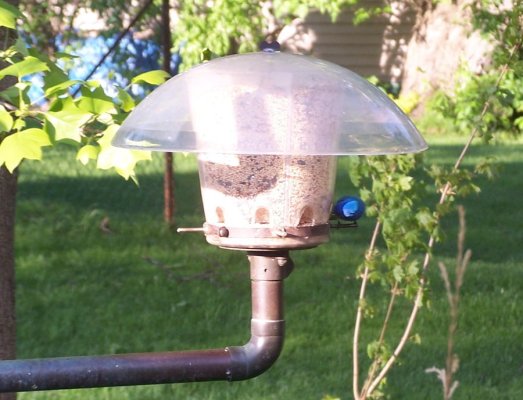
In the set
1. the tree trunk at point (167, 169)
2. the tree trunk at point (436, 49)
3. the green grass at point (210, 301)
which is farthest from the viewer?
the tree trunk at point (436, 49)

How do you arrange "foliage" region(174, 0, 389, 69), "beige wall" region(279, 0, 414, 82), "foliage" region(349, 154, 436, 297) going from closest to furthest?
1. "foliage" region(349, 154, 436, 297)
2. "foliage" region(174, 0, 389, 69)
3. "beige wall" region(279, 0, 414, 82)

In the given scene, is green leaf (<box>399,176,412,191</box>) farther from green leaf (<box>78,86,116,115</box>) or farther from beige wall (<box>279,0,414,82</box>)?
beige wall (<box>279,0,414,82</box>)

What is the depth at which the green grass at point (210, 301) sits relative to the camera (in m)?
5.23

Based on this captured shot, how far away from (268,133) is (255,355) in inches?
18.7

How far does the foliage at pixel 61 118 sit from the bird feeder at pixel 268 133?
0.30 m

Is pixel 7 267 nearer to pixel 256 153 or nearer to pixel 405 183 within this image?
pixel 405 183

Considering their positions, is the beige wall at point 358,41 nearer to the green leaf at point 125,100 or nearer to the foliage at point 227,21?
the foliage at point 227,21

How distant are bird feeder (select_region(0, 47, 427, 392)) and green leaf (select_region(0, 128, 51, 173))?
0.89 feet

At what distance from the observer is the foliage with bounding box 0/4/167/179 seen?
7.82 feet

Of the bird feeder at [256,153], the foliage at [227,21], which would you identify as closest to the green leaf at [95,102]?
the bird feeder at [256,153]

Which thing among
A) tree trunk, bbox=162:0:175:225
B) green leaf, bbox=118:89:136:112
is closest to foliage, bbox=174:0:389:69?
tree trunk, bbox=162:0:175:225

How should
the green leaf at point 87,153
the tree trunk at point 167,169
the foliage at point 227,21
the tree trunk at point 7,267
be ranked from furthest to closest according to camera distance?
1. the foliage at point 227,21
2. the tree trunk at point 167,169
3. the tree trunk at point 7,267
4. the green leaf at point 87,153

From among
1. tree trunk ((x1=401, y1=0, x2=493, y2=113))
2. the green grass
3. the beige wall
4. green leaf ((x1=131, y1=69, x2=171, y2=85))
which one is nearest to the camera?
green leaf ((x1=131, y1=69, x2=171, y2=85))

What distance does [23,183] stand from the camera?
9.47 meters
